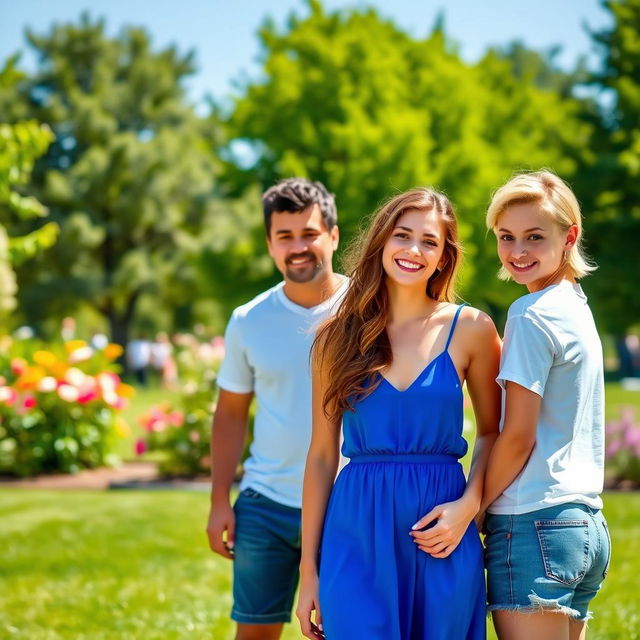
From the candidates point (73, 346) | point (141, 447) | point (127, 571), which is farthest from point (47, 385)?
Answer: point (127, 571)

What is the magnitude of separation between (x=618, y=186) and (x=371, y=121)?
6.59 meters

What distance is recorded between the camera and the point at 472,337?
292cm

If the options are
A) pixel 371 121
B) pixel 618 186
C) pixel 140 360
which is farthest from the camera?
pixel 140 360

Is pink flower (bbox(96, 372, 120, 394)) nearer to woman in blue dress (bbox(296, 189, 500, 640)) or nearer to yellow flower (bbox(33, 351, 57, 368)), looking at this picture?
yellow flower (bbox(33, 351, 57, 368))

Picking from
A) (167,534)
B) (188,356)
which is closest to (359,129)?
(188,356)

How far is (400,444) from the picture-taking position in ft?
9.35

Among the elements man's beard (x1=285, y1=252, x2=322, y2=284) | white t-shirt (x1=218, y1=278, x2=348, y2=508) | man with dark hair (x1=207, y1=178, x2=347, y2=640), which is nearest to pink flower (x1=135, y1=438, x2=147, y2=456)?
man with dark hair (x1=207, y1=178, x2=347, y2=640)

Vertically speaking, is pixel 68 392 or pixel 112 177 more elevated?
pixel 112 177

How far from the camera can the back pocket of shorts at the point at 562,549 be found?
2.73m

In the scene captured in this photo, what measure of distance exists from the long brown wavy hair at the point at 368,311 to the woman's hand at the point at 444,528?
42 centimetres

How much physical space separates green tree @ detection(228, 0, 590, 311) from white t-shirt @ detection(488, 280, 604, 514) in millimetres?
17839

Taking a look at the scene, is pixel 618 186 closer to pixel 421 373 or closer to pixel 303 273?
pixel 303 273

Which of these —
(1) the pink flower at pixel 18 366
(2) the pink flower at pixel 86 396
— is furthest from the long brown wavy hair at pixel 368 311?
(1) the pink flower at pixel 18 366

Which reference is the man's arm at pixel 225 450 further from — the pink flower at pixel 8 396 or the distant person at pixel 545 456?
the pink flower at pixel 8 396
